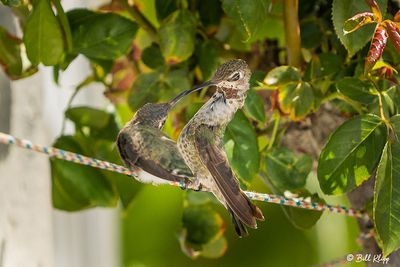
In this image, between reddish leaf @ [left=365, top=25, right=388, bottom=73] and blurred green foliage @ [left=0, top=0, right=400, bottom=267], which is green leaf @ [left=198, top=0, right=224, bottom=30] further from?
reddish leaf @ [left=365, top=25, right=388, bottom=73]

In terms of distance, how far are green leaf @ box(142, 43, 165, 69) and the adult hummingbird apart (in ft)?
0.79

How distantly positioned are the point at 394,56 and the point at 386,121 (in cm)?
6

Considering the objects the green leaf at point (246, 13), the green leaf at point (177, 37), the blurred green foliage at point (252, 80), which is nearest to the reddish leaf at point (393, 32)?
the blurred green foliage at point (252, 80)

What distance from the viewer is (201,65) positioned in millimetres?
650

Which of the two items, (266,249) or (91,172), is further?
(266,249)

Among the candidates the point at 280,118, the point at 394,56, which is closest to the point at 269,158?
the point at 280,118

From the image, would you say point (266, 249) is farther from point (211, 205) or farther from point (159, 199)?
point (211, 205)

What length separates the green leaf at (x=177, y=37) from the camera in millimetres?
612

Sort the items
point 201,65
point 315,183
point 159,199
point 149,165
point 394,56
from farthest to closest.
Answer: point 159,199, point 315,183, point 201,65, point 394,56, point 149,165

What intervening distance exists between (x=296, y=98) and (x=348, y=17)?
8cm

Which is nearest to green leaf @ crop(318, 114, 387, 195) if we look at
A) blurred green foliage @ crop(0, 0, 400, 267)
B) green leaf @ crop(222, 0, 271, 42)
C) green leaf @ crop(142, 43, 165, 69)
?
blurred green foliage @ crop(0, 0, 400, 267)

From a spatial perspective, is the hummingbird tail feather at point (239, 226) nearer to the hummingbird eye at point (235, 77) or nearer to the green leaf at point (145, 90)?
the hummingbird eye at point (235, 77)

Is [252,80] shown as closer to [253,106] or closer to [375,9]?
[253,106]

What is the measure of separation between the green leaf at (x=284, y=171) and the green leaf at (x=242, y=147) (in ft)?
0.14
